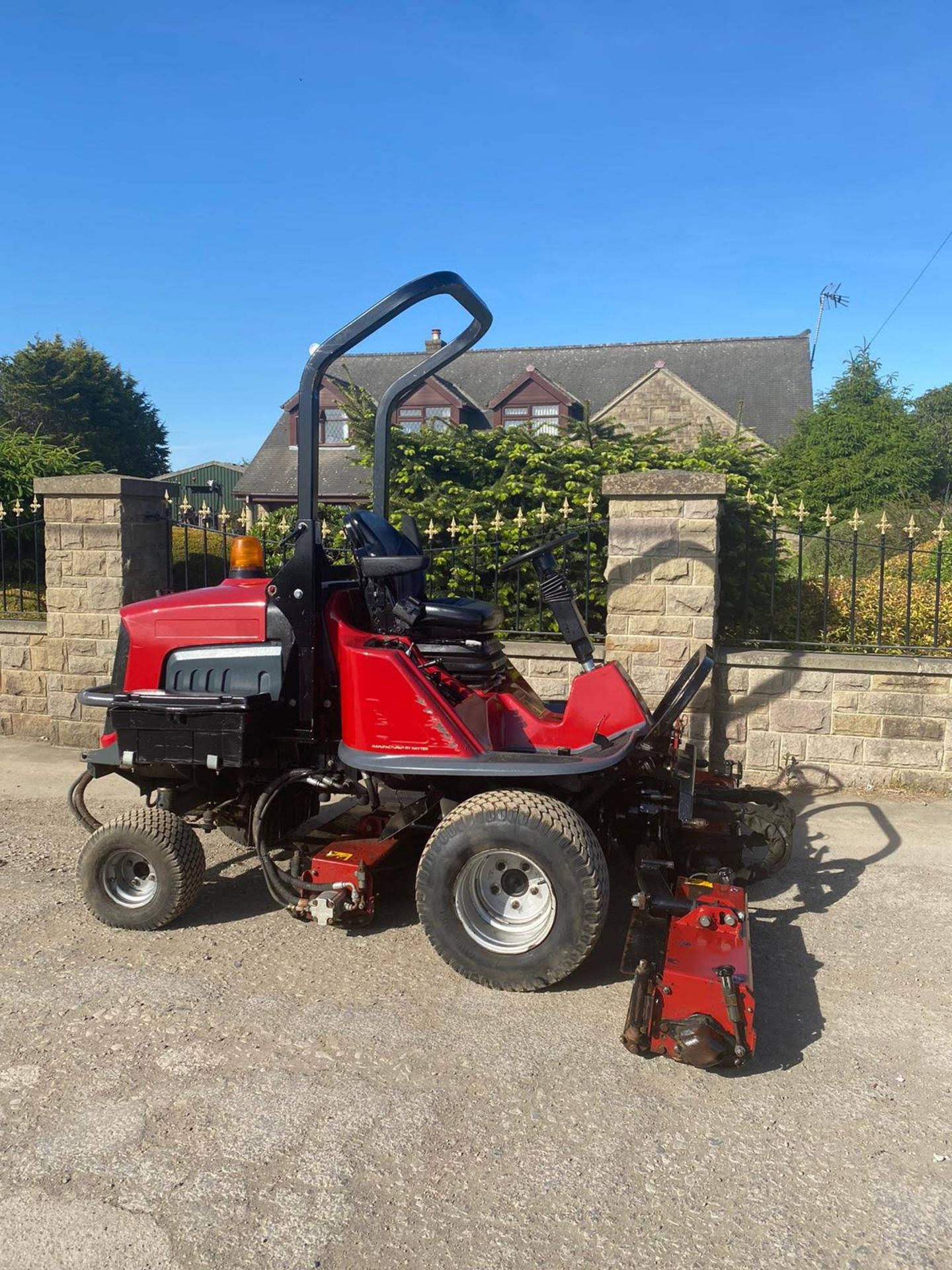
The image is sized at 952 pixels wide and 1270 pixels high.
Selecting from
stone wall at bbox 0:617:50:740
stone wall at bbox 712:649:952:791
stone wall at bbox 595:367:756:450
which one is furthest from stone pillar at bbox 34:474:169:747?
stone wall at bbox 595:367:756:450

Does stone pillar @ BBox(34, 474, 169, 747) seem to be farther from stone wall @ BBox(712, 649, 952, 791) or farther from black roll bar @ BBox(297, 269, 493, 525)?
stone wall @ BBox(712, 649, 952, 791)

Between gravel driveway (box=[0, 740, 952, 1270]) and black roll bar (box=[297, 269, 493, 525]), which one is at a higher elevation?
black roll bar (box=[297, 269, 493, 525])

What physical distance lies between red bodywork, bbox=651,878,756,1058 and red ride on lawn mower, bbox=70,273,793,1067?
0.04 ft

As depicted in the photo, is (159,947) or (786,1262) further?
(159,947)

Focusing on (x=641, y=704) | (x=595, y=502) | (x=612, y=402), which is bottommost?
(x=641, y=704)

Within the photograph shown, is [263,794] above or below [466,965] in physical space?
above

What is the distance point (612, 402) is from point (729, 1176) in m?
27.7

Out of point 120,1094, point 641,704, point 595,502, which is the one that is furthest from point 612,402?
point 120,1094

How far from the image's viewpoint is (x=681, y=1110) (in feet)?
9.21

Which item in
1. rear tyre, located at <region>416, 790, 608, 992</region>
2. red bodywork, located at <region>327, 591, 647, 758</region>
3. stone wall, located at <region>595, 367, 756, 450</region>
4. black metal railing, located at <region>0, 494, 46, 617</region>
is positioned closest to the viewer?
rear tyre, located at <region>416, 790, 608, 992</region>

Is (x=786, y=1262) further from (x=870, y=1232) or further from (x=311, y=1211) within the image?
(x=311, y=1211)

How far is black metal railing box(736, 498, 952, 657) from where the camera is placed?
6082 mm

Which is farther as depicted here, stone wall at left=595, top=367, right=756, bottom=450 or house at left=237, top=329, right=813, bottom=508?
stone wall at left=595, top=367, right=756, bottom=450

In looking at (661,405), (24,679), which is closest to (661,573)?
(24,679)
